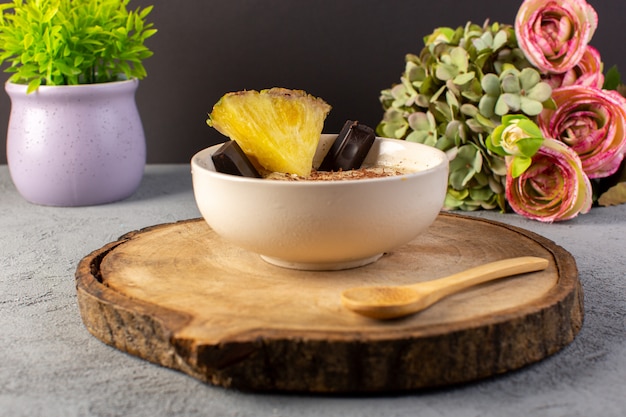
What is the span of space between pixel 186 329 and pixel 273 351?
4.0 inches

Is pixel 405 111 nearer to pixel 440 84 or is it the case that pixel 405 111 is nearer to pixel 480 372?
pixel 440 84

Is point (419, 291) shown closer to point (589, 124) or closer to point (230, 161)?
point (230, 161)

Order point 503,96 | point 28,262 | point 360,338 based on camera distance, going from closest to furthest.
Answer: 1. point 360,338
2. point 28,262
3. point 503,96

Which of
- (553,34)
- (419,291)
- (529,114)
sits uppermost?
(553,34)

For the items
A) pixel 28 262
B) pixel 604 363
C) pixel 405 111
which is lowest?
pixel 28 262

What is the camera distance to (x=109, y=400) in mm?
811

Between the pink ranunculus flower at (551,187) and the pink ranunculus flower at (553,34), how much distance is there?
0.57 ft

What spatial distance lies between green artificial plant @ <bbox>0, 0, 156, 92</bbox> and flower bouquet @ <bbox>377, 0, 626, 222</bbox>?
709mm

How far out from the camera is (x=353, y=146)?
114 centimetres

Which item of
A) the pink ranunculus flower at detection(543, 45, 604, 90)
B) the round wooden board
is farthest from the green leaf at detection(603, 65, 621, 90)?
the round wooden board

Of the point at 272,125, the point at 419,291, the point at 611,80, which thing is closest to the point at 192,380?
the point at 419,291

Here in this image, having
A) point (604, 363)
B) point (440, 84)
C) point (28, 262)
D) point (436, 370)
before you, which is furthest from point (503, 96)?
point (28, 262)

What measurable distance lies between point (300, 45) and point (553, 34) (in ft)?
2.61

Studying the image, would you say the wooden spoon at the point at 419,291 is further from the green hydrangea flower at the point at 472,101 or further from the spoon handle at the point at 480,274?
the green hydrangea flower at the point at 472,101
